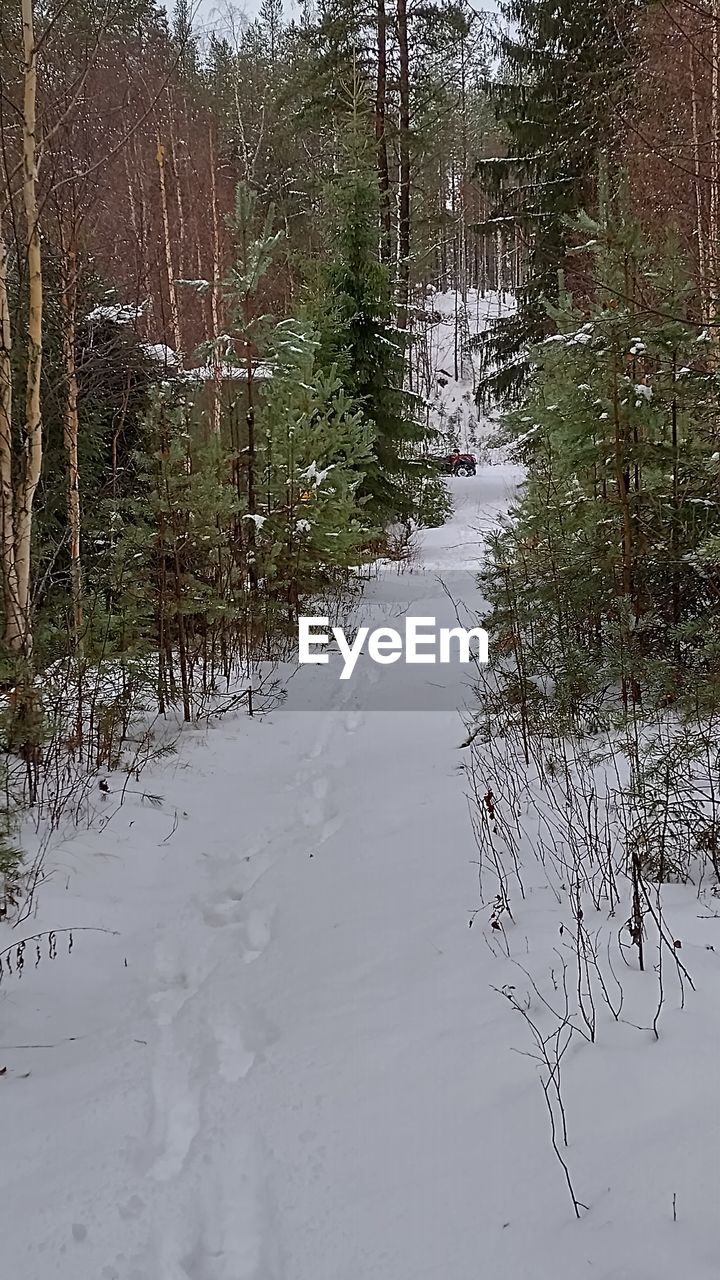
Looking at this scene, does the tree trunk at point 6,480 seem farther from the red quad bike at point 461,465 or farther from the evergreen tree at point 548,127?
the red quad bike at point 461,465

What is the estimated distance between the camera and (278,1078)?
9.53ft

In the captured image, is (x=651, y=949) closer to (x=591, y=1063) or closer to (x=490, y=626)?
(x=591, y=1063)

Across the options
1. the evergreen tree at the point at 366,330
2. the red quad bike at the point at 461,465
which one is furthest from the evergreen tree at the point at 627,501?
the red quad bike at the point at 461,465

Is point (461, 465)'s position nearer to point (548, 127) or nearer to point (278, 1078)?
point (548, 127)

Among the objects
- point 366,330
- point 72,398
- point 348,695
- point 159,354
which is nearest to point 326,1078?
point 72,398

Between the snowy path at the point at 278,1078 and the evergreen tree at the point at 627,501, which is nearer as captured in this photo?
the snowy path at the point at 278,1078

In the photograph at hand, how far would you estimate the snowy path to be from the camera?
219 centimetres

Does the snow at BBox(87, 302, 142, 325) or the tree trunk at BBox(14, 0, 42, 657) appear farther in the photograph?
the snow at BBox(87, 302, 142, 325)

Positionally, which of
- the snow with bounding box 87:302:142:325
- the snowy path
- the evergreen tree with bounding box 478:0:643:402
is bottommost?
the snowy path

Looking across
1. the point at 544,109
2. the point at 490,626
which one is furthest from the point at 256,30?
the point at 490,626

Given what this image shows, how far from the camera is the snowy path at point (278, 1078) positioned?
2.19 metres

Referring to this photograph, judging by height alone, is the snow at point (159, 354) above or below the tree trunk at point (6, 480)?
Answer: above

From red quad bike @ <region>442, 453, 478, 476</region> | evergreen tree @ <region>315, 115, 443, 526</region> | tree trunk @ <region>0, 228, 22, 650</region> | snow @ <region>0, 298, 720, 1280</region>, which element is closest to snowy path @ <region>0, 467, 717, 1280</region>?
snow @ <region>0, 298, 720, 1280</region>

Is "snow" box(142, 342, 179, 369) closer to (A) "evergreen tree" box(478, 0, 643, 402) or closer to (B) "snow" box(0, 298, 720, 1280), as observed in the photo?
(B) "snow" box(0, 298, 720, 1280)
